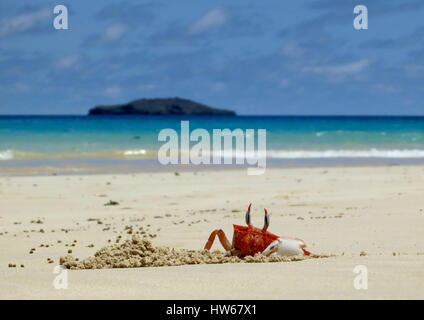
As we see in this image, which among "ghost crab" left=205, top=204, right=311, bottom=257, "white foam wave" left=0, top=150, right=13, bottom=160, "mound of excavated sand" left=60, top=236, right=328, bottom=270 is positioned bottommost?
"mound of excavated sand" left=60, top=236, right=328, bottom=270

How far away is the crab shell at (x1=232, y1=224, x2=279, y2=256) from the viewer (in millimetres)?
7520

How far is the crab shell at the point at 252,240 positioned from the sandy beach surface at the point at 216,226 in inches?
17.3

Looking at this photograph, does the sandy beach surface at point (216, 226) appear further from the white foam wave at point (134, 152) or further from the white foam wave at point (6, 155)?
the white foam wave at point (134, 152)

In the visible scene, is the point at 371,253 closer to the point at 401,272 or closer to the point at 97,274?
the point at 401,272

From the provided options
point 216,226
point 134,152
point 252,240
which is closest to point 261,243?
point 252,240

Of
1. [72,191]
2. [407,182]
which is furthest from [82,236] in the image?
[407,182]

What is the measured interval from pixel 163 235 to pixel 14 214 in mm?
4143

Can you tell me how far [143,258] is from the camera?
24.5 ft

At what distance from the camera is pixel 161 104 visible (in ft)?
457

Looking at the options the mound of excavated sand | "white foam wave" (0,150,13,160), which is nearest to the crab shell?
the mound of excavated sand

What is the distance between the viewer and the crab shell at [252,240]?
7520 millimetres

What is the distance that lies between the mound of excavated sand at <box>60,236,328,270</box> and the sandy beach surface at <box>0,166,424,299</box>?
0.22 meters

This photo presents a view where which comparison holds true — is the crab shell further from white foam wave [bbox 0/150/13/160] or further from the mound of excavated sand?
white foam wave [bbox 0/150/13/160]

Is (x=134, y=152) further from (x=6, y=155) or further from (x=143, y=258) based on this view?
(x=143, y=258)
